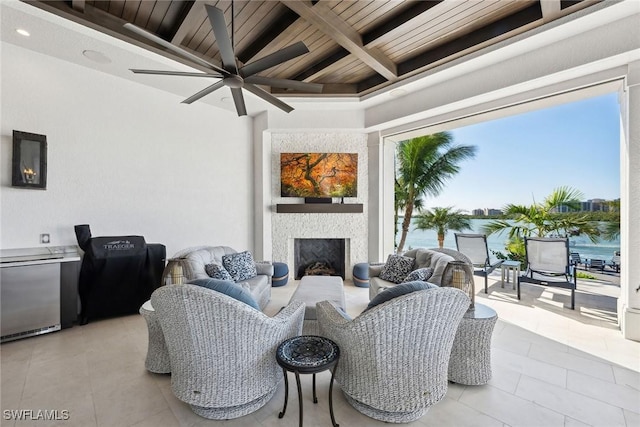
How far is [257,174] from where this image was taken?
516 cm

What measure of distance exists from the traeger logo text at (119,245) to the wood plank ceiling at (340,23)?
2398mm

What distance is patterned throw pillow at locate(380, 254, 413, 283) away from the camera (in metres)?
3.44

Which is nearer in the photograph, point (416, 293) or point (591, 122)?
point (416, 293)

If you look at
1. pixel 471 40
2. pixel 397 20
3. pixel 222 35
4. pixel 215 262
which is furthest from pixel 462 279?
pixel 215 262

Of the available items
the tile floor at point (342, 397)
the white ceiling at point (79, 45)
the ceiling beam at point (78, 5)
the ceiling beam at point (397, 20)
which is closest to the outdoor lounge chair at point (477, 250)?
the tile floor at point (342, 397)

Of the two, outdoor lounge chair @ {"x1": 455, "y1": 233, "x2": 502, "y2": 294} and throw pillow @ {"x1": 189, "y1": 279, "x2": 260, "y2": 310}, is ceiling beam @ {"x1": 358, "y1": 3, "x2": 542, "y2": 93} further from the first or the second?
throw pillow @ {"x1": 189, "y1": 279, "x2": 260, "y2": 310}

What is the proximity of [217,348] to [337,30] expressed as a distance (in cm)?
317

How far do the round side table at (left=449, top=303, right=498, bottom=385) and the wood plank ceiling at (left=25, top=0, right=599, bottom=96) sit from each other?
2.92m

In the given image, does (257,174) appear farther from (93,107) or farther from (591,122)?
(591,122)

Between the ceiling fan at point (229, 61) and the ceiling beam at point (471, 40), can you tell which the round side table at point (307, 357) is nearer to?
the ceiling fan at point (229, 61)

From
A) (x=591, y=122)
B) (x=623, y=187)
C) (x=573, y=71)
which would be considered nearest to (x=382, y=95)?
(x=573, y=71)

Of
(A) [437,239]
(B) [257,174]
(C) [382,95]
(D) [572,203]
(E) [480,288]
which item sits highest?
(C) [382,95]

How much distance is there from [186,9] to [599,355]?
5.35m

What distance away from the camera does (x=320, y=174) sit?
16.6ft
